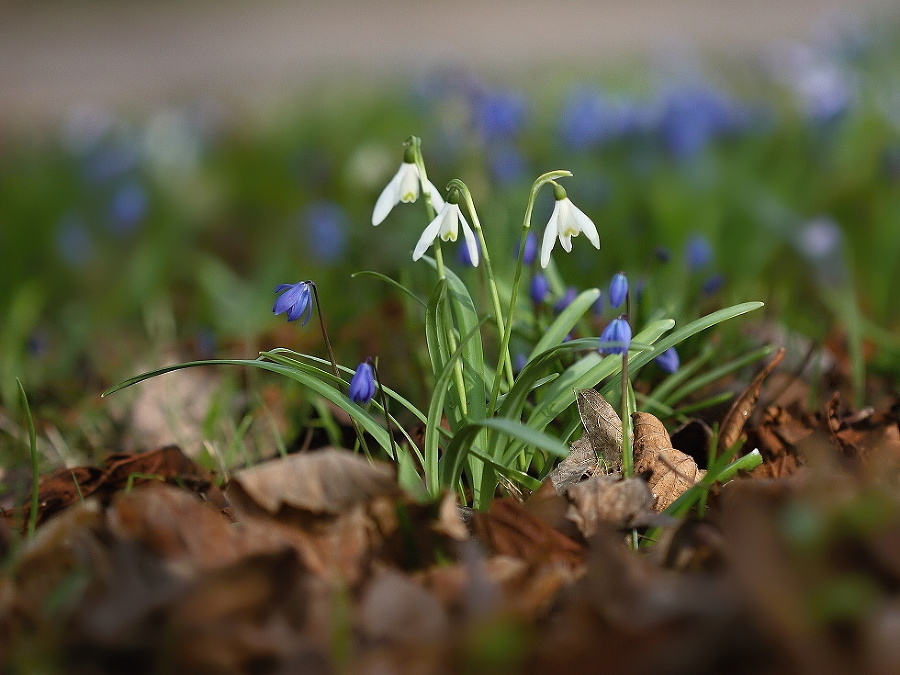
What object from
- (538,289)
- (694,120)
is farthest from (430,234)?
(694,120)

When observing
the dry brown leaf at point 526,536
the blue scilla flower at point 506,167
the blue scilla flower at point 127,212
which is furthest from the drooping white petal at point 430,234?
the blue scilla flower at point 127,212

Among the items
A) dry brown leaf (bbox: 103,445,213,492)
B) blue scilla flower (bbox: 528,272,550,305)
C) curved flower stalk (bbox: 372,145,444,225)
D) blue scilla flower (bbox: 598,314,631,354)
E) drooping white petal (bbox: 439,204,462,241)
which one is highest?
curved flower stalk (bbox: 372,145,444,225)

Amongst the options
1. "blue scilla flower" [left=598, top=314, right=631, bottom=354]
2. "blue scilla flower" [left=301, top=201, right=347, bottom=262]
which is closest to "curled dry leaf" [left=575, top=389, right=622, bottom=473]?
"blue scilla flower" [left=598, top=314, right=631, bottom=354]

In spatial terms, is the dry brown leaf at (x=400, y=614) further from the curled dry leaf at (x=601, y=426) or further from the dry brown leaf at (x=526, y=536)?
the curled dry leaf at (x=601, y=426)

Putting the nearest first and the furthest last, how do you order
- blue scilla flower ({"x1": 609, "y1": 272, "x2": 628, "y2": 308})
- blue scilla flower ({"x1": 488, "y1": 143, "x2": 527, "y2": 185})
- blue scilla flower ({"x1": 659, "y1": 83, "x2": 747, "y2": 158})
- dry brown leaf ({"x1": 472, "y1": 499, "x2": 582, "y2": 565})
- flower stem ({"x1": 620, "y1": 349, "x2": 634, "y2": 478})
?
dry brown leaf ({"x1": 472, "y1": 499, "x2": 582, "y2": 565}) → flower stem ({"x1": 620, "y1": 349, "x2": 634, "y2": 478}) → blue scilla flower ({"x1": 609, "y1": 272, "x2": 628, "y2": 308}) → blue scilla flower ({"x1": 488, "y1": 143, "x2": 527, "y2": 185}) → blue scilla flower ({"x1": 659, "y1": 83, "x2": 747, "y2": 158})

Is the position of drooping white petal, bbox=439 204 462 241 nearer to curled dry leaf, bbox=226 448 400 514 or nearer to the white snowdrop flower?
the white snowdrop flower

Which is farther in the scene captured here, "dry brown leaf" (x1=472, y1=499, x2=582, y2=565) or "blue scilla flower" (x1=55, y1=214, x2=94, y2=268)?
"blue scilla flower" (x1=55, y1=214, x2=94, y2=268)

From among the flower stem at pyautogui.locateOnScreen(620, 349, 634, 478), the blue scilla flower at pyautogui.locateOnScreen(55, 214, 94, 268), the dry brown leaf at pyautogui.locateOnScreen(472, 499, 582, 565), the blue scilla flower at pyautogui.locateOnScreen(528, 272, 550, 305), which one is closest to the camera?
the dry brown leaf at pyautogui.locateOnScreen(472, 499, 582, 565)

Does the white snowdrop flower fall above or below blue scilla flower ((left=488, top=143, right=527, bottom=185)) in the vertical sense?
above
